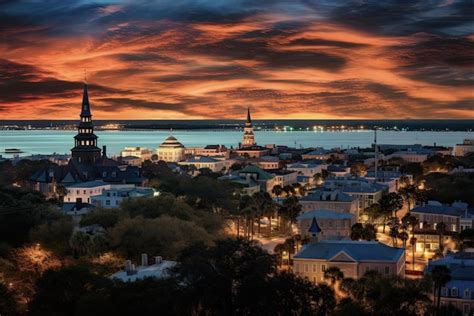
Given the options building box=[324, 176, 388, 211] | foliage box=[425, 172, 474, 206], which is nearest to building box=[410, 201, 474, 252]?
foliage box=[425, 172, 474, 206]

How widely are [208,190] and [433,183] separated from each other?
110 feet

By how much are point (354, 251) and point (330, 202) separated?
85.5ft

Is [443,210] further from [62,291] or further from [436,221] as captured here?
[62,291]

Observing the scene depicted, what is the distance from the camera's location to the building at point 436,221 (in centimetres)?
5672

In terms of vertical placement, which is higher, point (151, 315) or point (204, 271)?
point (204, 271)

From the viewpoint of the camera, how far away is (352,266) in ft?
141

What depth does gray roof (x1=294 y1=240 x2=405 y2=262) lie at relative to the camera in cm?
4334

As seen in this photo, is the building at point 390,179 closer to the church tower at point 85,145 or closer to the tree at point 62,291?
the church tower at point 85,145

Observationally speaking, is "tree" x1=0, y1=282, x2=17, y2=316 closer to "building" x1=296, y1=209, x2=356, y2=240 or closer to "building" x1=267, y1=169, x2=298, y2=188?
"building" x1=296, y1=209, x2=356, y2=240

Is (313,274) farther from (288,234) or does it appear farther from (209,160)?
(209,160)

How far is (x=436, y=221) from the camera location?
62719mm

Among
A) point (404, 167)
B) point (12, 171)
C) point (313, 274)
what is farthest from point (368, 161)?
point (313, 274)

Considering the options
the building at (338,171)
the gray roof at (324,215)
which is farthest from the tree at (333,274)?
the building at (338,171)

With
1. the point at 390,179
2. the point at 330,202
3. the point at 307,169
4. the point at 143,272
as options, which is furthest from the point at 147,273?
the point at 307,169
